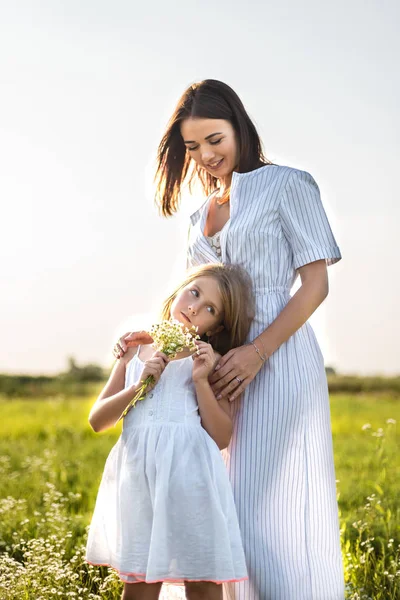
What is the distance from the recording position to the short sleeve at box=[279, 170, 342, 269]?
164 inches

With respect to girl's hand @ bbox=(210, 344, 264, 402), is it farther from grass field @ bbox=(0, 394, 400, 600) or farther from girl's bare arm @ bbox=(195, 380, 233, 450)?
grass field @ bbox=(0, 394, 400, 600)

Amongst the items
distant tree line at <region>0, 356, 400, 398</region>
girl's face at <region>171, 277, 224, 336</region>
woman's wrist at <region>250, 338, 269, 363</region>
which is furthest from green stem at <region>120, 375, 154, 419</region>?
distant tree line at <region>0, 356, 400, 398</region>

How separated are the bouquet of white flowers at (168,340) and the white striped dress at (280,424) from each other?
21.8 inches

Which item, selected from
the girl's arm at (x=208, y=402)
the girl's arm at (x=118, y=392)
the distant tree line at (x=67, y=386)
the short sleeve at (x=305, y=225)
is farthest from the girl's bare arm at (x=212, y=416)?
the distant tree line at (x=67, y=386)

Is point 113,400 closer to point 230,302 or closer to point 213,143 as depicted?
point 230,302

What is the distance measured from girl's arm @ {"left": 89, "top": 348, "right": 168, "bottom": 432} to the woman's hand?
0.46 feet

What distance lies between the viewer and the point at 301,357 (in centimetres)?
425

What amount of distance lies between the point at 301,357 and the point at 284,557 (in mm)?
945

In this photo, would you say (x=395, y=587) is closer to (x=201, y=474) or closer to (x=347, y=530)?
(x=347, y=530)

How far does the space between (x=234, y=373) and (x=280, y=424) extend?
44 centimetres

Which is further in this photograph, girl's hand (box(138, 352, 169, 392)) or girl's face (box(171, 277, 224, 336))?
girl's face (box(171, 277, 224, 336))

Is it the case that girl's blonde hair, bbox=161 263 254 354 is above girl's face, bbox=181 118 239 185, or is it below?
below

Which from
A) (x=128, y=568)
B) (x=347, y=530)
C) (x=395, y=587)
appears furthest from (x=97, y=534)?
(x=347, y=530)

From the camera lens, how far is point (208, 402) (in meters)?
3.83
